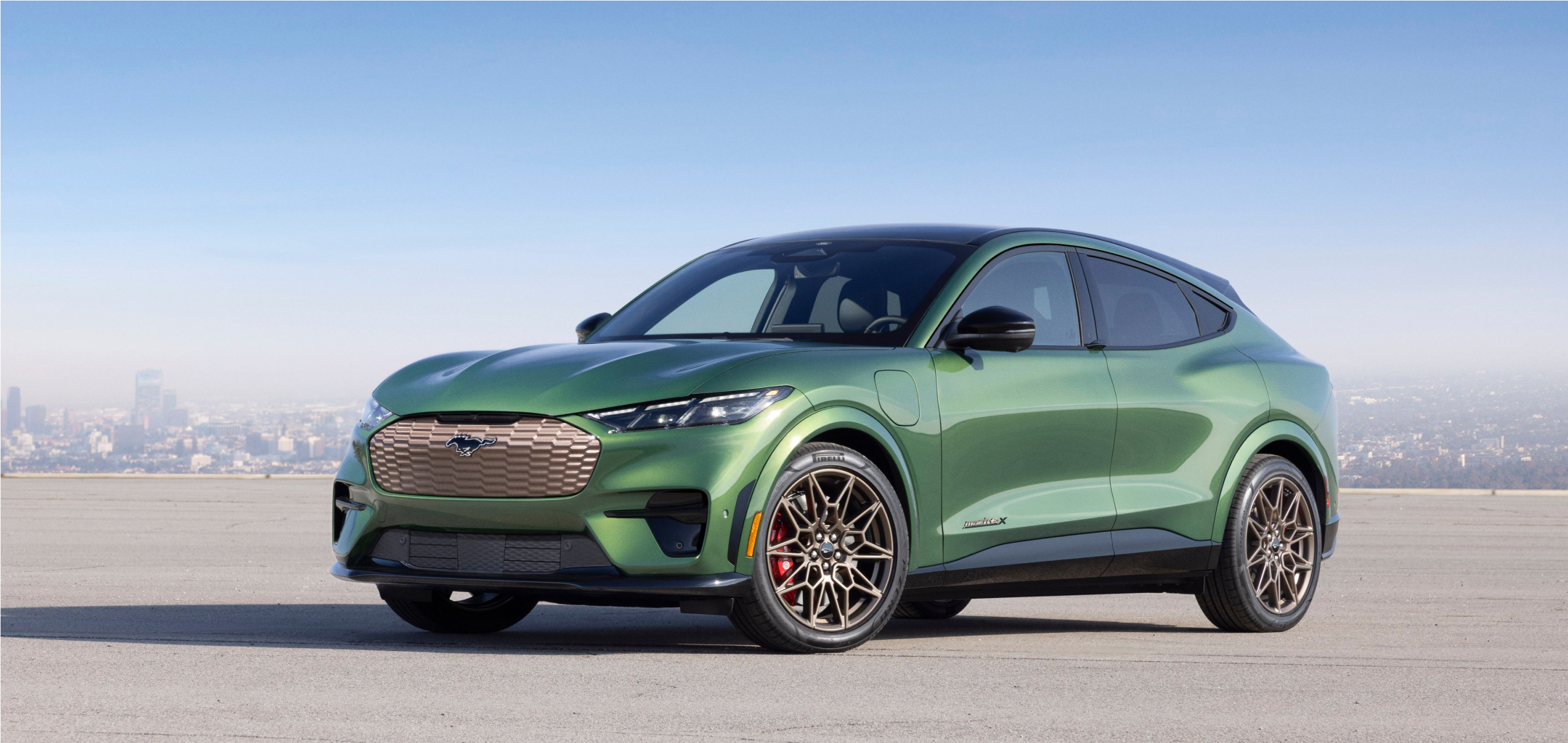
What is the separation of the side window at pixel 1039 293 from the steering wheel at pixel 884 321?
380mm

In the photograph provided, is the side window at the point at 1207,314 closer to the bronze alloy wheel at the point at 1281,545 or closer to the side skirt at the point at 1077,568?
the bronze alloy wheel at the point at 1281,545

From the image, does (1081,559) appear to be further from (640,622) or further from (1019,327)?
(640,622)

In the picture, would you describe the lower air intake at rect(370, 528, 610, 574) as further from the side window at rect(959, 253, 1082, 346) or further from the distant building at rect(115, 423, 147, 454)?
the distant building at rect(115, 423, 147, 454)

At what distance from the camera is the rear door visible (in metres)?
7.46

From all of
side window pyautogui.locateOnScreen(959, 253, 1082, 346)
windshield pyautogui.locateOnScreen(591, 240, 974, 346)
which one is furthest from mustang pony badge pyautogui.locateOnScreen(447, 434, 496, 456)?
side window pyautogui.locateOnScreen(959, 253, 1082, 346)

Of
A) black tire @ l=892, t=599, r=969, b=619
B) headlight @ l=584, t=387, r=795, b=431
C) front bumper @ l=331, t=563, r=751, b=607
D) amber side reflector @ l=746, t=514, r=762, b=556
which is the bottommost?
black tire @ l=892, t=599, r=969, b=619

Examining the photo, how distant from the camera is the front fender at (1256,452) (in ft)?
25.9

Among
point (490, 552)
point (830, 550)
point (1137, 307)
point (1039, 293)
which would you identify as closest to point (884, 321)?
point (1039, 293)

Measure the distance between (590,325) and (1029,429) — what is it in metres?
2.22

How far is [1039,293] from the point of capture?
7.50 meters

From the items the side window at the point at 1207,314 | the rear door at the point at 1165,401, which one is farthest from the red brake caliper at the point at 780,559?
the side window at the point at 1207,314

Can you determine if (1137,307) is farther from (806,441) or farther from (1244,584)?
(806,441)

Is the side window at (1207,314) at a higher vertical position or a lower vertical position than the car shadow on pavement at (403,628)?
higher

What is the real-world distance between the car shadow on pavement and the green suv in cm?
24
